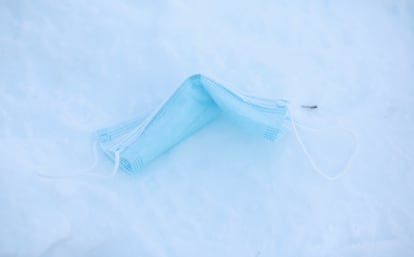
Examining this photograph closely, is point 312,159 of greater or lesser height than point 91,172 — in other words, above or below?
above

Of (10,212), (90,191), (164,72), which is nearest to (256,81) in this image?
(164,72)

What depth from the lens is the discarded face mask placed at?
1497 millimetres

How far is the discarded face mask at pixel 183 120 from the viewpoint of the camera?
1.50 m

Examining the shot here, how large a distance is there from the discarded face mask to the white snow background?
0.21ft

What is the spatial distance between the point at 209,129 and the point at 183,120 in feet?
0.57

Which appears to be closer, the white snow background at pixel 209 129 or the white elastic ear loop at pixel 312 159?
the white snow background at pixel 209 129

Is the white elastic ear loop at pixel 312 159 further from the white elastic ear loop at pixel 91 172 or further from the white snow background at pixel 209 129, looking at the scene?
the white elastic ear loop at pixel 91 172

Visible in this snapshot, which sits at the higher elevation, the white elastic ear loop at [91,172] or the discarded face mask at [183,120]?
the discarded face mask at [183,120]

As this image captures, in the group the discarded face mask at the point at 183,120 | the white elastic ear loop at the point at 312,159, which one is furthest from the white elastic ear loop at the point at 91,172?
the white elastic ear loop at the point at 312,159

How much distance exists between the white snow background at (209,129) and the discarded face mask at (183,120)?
7 centimetres

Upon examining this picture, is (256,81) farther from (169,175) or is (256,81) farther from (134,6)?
(134,6)

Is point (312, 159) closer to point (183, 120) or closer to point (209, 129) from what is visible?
point (209, 129)

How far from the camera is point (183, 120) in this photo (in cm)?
154

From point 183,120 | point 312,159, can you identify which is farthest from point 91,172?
point 312,159
